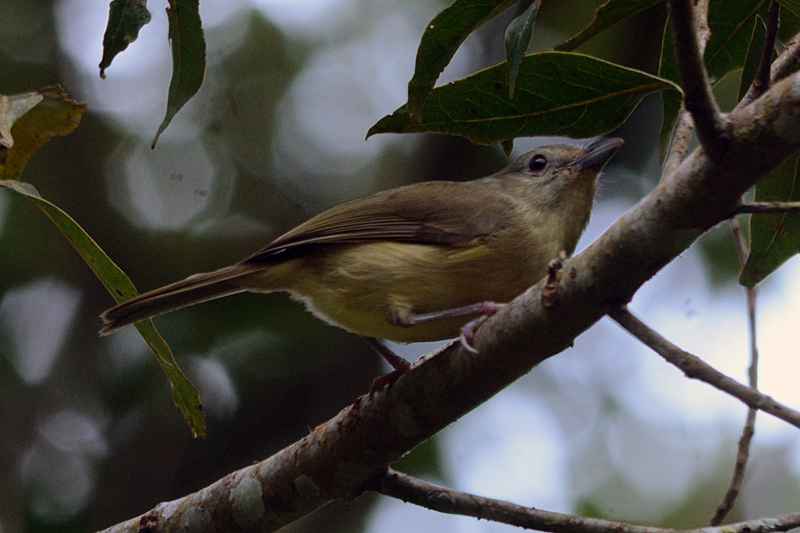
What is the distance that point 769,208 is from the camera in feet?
5.96

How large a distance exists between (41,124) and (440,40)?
4.67ft

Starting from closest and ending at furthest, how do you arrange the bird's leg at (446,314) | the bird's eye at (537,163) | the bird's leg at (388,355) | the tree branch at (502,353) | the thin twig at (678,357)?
the tree branch at (502,353)
the thin twig at (678,357)
the bird's leg at (446,314)
the bird's leg at (388,355)
the bird's eye at (537,163)

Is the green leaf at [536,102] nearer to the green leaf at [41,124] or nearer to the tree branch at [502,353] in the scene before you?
the tree branch at [502,353]

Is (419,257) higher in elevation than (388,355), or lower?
higher

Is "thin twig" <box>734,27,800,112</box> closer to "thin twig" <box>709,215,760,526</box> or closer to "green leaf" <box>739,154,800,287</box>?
"green leaf" <box>739,154,800,287</box>

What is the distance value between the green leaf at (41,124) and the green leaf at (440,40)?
47.7 inches

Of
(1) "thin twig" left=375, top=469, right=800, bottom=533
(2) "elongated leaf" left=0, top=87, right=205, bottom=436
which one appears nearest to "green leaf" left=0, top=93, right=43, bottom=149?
(2) "elongated leaf" left=0, top=87, right=205, bottom=436

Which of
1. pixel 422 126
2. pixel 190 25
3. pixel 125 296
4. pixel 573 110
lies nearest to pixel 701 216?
pixel 573 110

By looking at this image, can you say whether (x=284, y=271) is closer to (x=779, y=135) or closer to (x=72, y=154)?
(x=779, y=135)

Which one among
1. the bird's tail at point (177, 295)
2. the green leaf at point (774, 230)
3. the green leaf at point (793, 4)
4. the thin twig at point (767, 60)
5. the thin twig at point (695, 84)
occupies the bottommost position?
the bird's tail at point (177, 295)

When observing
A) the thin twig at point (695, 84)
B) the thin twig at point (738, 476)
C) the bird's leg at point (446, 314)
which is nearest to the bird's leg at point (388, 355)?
the bird's leg at point (446, 314)

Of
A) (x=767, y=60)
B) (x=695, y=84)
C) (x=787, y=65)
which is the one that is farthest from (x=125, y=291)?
(x=787, y=65)

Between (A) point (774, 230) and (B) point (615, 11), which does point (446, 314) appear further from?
(B) point (615, 11)

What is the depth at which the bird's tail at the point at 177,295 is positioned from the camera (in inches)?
129
